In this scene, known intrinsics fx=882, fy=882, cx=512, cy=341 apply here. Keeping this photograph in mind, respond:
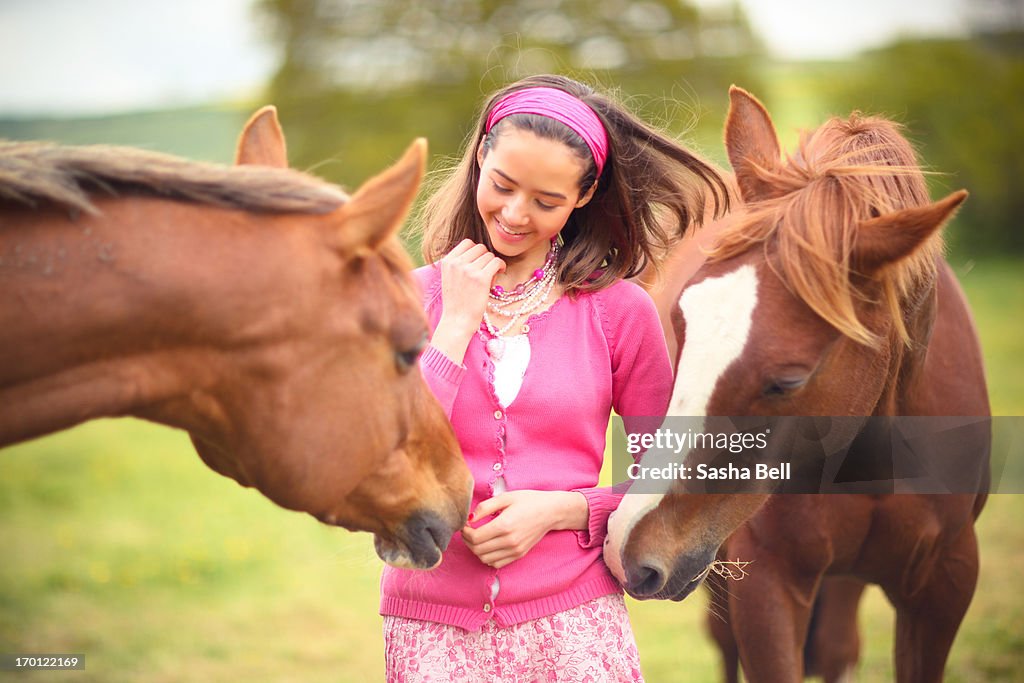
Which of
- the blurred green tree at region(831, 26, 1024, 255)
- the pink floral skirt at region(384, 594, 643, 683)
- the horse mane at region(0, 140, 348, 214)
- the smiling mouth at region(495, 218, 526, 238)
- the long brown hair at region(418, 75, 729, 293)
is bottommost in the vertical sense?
the pink floral skirt at region(384, 594, 643, 683)

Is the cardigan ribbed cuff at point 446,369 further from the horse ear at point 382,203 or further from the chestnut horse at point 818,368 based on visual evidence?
the chestnut horse at point 818,368

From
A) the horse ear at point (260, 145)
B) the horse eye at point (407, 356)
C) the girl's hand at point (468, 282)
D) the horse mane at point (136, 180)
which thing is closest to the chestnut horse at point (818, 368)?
the girl's hand at point (468, 282)

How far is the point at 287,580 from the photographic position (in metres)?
6.48

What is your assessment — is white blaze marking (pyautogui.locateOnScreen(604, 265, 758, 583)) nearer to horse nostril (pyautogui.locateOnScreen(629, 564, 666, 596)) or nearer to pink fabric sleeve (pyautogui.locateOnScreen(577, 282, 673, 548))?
horse nostril (pyautogui.locateOnScreen(629, 564, 666, 596))

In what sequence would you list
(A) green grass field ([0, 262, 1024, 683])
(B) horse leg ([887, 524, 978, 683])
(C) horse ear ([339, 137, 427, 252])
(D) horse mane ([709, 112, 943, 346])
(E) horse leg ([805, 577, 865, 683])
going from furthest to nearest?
(A) green grass field ([0, 262, 1024, 683])
(E) horse leg ([805, 577, 865, 683])
(B) horse leg ([887, 524, 978, 683])
(D) horse mane ([709, 112, 943, 346])
(C) horse ear ([339, 137, 427, 252])

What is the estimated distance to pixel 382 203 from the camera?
1677 mm

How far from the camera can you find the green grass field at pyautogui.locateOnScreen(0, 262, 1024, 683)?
15.8 feet

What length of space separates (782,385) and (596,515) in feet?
1.74

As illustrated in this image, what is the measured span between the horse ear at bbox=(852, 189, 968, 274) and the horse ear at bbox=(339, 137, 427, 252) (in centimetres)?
106

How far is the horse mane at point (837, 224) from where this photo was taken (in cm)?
203

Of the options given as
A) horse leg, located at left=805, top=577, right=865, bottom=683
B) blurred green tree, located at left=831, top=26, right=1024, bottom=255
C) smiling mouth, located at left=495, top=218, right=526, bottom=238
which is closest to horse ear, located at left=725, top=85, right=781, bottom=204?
smiling mouth, located at left=495, top=218, right=526, bottom=238

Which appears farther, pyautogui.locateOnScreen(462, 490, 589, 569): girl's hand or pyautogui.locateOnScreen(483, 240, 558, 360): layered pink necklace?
pyautogui.locateOnScreen(483, 240, 558, 360): layered pink necklace

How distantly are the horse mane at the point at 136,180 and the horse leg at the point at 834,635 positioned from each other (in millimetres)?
3162

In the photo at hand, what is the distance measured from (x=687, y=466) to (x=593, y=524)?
10.5 inches
